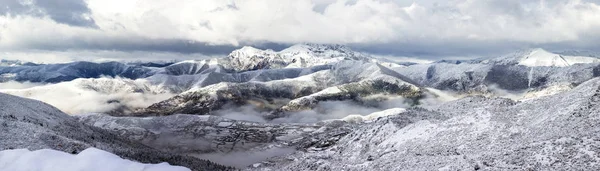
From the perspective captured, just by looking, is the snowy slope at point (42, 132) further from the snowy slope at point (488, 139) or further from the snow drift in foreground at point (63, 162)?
the snowy slope at point (488, 139)

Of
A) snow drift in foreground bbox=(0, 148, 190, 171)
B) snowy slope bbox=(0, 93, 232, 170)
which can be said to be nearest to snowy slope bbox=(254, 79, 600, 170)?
snow drift in foreground bbox=(0, 148, 190, 171)

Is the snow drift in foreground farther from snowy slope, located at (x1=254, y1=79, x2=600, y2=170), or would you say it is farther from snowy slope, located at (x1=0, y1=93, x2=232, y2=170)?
snowy slope, located at (x1=254, y1=79, x2=600, y2=170)

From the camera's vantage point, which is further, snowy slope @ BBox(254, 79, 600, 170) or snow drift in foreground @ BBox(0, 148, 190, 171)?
snowy slope @ BBox(254, 79, 600, 170)

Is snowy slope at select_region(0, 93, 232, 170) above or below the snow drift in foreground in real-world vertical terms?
below

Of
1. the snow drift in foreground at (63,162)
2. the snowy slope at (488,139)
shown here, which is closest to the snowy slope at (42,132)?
the snow drift in foreground at (63,162)

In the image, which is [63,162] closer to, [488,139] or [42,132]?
[42,132]

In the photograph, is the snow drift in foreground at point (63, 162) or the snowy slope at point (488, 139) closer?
the snow drift in foreground at point (63, 162)

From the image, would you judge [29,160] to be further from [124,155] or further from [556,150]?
[556,150]

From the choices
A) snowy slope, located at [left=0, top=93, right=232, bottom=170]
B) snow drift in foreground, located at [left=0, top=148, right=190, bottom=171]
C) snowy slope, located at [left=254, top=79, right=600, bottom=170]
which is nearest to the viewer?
snow drift in foreground, located at [left=0, top=148, right=190, bottom=171]
